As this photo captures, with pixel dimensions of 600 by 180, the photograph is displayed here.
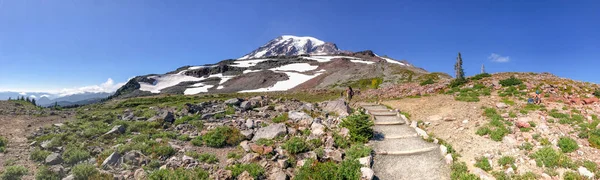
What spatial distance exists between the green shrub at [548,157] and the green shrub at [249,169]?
10690 mm

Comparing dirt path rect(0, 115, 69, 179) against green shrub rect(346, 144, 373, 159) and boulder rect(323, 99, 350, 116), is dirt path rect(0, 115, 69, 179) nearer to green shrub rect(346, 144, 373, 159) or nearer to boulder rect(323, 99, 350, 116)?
green shrub rect(346, 144, 373, 159)

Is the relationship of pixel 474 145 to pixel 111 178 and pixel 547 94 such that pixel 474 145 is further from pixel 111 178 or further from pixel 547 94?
pixel 111 178

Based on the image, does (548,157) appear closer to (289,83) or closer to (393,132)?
(393,132)

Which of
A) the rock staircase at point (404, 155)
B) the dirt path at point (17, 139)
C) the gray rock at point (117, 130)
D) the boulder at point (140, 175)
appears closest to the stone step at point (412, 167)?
the rock staircase at point (404, 155)

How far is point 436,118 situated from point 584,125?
654cm

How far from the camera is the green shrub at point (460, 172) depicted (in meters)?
9.76

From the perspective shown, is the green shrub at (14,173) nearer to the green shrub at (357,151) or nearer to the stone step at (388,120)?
the green shrub at (357,151)

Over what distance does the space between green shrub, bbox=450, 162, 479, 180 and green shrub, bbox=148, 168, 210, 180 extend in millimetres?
9605

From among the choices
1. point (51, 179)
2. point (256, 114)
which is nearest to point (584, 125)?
point (256, 114)

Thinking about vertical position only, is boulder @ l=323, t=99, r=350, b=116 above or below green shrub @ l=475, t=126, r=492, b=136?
above

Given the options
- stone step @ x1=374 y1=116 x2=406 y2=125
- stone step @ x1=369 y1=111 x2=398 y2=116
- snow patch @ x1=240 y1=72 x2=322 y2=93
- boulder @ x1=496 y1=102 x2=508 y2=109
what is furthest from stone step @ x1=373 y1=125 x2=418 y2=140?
snow patch @ x1=240 y1=72 x2=322 y2=93

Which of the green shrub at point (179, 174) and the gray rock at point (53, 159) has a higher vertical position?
the gray rock at point (53, 159)

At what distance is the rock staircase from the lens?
1093 centimetres

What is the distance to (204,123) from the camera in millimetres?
18531
